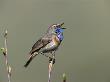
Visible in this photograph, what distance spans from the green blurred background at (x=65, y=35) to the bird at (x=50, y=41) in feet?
0.34

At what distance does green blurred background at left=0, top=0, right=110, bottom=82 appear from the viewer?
2.00 m

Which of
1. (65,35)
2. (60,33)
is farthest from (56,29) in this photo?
(65,35)

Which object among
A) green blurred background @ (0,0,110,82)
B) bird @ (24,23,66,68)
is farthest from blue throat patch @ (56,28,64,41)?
green blurred background @ (0,0,110,82)

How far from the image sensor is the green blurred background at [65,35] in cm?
200

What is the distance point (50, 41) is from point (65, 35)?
0.18 metres

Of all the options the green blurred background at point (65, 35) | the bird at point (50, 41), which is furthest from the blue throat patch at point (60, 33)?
the green blurred background at point (65, 35)

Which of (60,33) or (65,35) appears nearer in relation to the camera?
(60,33)

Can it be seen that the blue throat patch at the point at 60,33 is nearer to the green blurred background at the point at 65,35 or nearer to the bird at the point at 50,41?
the bird at the point at 50,41

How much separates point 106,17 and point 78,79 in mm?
318

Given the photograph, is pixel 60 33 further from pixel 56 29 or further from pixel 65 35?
pixel 65 35

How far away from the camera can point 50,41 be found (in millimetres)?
1815

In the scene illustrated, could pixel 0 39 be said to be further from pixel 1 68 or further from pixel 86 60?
pixel 86 60

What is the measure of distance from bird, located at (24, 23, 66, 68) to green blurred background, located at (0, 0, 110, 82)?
0.10 metres

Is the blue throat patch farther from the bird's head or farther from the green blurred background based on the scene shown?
the green blurred background
